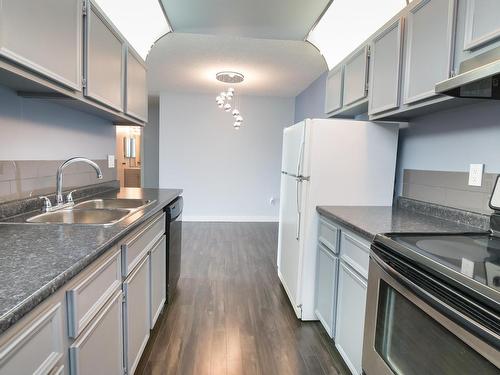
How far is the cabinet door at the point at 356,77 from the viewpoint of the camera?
216 cm

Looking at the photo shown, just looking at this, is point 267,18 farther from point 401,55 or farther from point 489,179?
point 489,179

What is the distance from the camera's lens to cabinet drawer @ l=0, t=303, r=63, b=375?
0.63 meters

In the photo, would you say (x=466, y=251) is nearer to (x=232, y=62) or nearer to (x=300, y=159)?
(x=300, y=159)

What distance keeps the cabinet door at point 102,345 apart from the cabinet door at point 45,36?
992 mm

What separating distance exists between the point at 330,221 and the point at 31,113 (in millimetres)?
1912

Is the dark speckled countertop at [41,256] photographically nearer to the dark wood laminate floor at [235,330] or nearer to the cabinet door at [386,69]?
the dark wood laminate floor at [235,330]

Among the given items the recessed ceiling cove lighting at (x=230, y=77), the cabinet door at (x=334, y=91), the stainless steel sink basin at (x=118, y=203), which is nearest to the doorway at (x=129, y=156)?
the recessed ceiling cove lighting at (x=230, y=77)

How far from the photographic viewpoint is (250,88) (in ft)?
17.0

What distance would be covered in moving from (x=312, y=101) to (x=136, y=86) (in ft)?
9.97

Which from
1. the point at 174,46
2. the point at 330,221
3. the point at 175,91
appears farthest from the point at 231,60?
the point at 330,221

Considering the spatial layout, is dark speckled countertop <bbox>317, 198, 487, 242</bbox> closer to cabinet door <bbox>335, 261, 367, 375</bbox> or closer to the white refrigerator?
the white refrigerator

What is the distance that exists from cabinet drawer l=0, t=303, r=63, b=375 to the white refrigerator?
5.51 feet

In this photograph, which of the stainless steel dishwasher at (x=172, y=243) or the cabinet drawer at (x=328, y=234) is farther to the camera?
the stainless steel dishwasher at (x=172, y=243)

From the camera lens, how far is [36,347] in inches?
28.8
